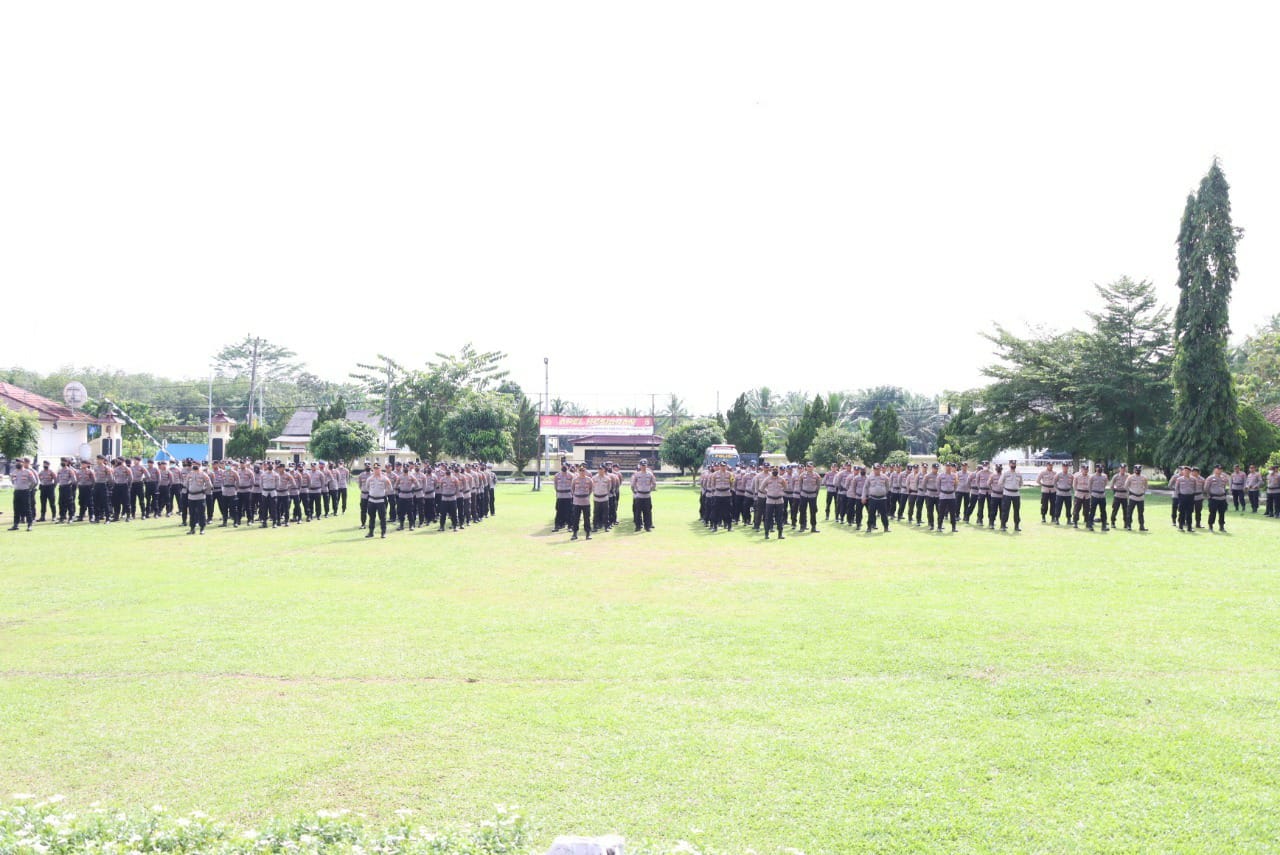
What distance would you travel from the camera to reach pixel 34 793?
17.2ft

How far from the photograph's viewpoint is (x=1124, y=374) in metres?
38.9

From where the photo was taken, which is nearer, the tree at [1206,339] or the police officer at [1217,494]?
the police officer at [1217,494]

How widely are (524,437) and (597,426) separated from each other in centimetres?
876

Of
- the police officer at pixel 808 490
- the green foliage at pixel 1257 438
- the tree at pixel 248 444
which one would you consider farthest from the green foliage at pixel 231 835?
the tree at pixel 248 444

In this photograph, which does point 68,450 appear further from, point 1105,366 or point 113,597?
point 1105,366

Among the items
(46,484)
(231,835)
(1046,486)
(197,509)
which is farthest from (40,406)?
(231,835)

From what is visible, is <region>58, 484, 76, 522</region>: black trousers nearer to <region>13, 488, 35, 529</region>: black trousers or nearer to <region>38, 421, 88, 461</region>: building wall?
<region>13, 488, 35, 529</region>: black trousers

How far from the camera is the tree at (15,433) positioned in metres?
32.4

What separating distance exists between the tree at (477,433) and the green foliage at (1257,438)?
1243 inches

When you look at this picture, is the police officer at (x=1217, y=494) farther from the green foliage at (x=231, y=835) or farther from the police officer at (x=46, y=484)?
the police officer at (x=46, y=484)

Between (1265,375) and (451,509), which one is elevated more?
(1265,375)

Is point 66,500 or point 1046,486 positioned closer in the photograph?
point 1046,486

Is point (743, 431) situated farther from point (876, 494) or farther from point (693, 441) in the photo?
point (876, 494)

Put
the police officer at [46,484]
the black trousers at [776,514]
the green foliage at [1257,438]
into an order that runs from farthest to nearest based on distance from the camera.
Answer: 1. the green foliage at [1257,438]
2. the police officer at [46,484]
3. the black trousers at [776,514]
